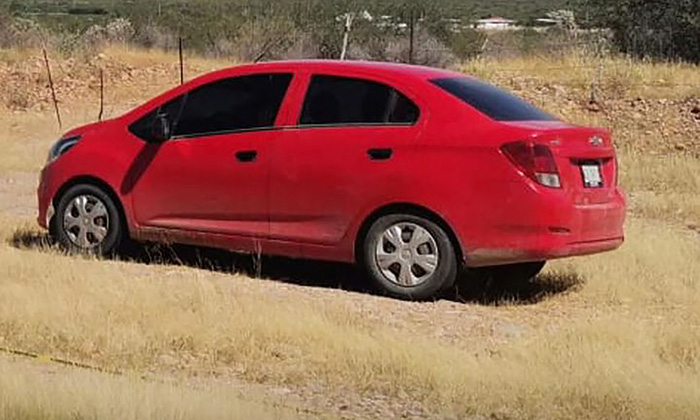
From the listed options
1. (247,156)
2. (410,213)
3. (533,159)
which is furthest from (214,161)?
(533,159)

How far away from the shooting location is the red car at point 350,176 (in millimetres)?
9102

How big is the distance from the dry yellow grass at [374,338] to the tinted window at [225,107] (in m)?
1.10

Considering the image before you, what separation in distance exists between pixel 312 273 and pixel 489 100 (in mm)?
2057

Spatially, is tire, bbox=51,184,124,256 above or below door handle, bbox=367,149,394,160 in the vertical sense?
below

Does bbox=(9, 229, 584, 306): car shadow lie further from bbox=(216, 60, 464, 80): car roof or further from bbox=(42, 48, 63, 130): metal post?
bbox=(42, 48, 63, 130): metal post

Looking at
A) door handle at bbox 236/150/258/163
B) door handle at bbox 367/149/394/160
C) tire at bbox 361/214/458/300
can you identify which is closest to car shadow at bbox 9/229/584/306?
tire at bbox 361/214/458/300

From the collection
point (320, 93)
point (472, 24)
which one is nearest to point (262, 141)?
point (320, 93)

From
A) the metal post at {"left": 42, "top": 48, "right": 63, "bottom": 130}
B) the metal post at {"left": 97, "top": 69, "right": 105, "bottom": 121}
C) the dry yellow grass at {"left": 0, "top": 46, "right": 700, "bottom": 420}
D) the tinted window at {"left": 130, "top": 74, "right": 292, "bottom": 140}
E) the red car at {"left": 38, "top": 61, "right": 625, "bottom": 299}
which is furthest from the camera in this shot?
the metal post at {"left": 42, "top": 48, "right": 63, "bottom": 130}

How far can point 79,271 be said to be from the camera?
31.3 ft

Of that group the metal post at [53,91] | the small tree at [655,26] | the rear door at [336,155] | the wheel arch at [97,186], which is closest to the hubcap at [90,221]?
the wheel arch at [97,186]

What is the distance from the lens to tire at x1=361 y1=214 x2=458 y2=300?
9.22 meters

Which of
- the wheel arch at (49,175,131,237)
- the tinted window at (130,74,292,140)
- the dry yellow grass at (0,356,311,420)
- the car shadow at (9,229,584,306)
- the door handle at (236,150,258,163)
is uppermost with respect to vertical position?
the tinted window at (130,74,292,140)

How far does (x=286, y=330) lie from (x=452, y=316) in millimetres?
1425

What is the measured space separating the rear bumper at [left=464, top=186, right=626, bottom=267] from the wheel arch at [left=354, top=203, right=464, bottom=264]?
4.2 inches
